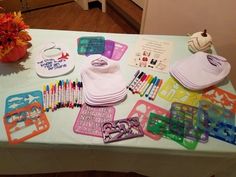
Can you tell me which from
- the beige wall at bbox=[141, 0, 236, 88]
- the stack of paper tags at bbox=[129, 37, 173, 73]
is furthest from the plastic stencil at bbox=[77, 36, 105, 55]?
the beige wall at bbox=[141, 0, 236, 88]

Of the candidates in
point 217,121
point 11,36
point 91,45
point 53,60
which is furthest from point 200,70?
point 11,36

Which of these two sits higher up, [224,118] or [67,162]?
[224,118]

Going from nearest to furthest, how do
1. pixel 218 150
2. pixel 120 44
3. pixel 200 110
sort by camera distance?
pixel 218 150 → pixel 200 110 → pixel 120 44

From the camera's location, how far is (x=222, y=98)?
913 mm

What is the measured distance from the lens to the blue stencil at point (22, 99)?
2.76 feet

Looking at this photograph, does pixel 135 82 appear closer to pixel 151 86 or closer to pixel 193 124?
pixel 151 86

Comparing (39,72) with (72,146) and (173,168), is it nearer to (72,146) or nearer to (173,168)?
(72,146)

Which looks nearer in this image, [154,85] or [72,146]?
[72,146]

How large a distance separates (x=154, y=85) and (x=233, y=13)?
0.73 metres

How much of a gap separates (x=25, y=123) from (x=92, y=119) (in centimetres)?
25

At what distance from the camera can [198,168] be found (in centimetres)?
91

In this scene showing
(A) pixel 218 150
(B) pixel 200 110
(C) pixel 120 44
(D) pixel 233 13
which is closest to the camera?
(A) pixel 218 150

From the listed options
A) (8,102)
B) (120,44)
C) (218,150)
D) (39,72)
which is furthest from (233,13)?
(8,102)

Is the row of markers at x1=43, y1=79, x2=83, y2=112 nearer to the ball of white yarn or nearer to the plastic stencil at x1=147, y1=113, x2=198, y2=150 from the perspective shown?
the plastic stencil at x1=147, y1=113, x2=198, y2=150
